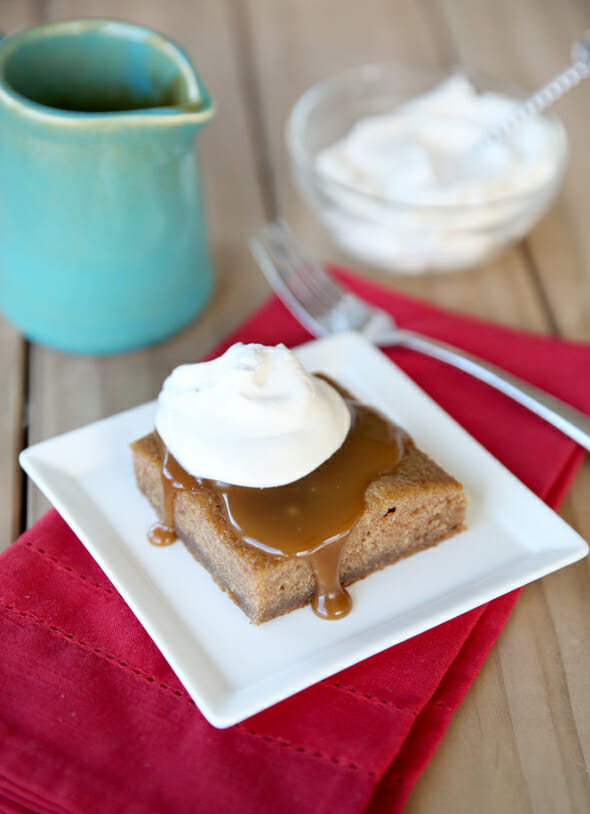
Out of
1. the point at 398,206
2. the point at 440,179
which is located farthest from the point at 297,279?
the point at 440,179

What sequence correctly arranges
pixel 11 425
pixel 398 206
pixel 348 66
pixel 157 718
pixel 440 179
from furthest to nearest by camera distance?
pixel 348 66 < pixel 440 179 < pixel 398 206 < pixel 11 425 < pixel 157 718

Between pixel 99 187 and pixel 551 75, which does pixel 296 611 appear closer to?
pixel 99 187

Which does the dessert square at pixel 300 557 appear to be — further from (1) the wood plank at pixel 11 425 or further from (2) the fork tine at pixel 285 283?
(2) the fork tine at pixel 285 283

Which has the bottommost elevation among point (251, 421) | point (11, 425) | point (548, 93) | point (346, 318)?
point (11, 425)

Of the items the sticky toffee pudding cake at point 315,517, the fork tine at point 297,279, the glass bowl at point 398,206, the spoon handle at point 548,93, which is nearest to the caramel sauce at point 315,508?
the sticky toffee pudding cake at point 315,517

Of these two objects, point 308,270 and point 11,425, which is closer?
point 11,425
